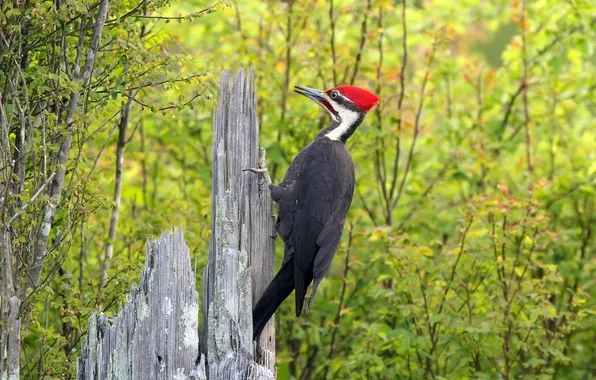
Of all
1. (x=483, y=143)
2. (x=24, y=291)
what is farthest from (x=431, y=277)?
(x=24, y=291)

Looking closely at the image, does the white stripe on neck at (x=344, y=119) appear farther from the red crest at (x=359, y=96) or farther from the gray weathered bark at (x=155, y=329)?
the gray weathered bark at (x=155, y=329)

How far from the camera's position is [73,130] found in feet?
12.9

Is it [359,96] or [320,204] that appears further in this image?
[359,96]

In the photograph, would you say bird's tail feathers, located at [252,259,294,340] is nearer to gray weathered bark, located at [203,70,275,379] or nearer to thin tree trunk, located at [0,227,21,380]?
gray weathered bark, located at [203,70,275,379]

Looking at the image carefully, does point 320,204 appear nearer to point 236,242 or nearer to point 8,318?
point 236,242

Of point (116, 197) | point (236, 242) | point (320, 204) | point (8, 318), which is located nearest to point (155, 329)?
point (236, 242)

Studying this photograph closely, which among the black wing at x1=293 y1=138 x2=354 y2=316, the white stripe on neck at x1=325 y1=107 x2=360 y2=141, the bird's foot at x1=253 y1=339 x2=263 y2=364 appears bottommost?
the bird's foot at x1=253 y1=339 x2=263 y2=364

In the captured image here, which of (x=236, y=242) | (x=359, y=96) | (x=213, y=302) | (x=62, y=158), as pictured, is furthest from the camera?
(x=359, y=96)

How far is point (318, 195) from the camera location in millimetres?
4645

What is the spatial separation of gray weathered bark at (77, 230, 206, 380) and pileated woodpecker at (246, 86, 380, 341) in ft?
2.04

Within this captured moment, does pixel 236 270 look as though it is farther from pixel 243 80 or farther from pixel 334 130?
pixel 334 130

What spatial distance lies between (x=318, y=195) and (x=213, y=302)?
1.14 m

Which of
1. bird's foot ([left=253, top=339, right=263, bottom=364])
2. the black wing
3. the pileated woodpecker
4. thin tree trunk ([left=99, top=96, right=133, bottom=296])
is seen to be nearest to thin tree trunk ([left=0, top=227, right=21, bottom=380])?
bird's foot ([left=253, top=339, right=263, bottom=364])

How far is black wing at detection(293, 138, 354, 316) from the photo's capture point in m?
4.37
